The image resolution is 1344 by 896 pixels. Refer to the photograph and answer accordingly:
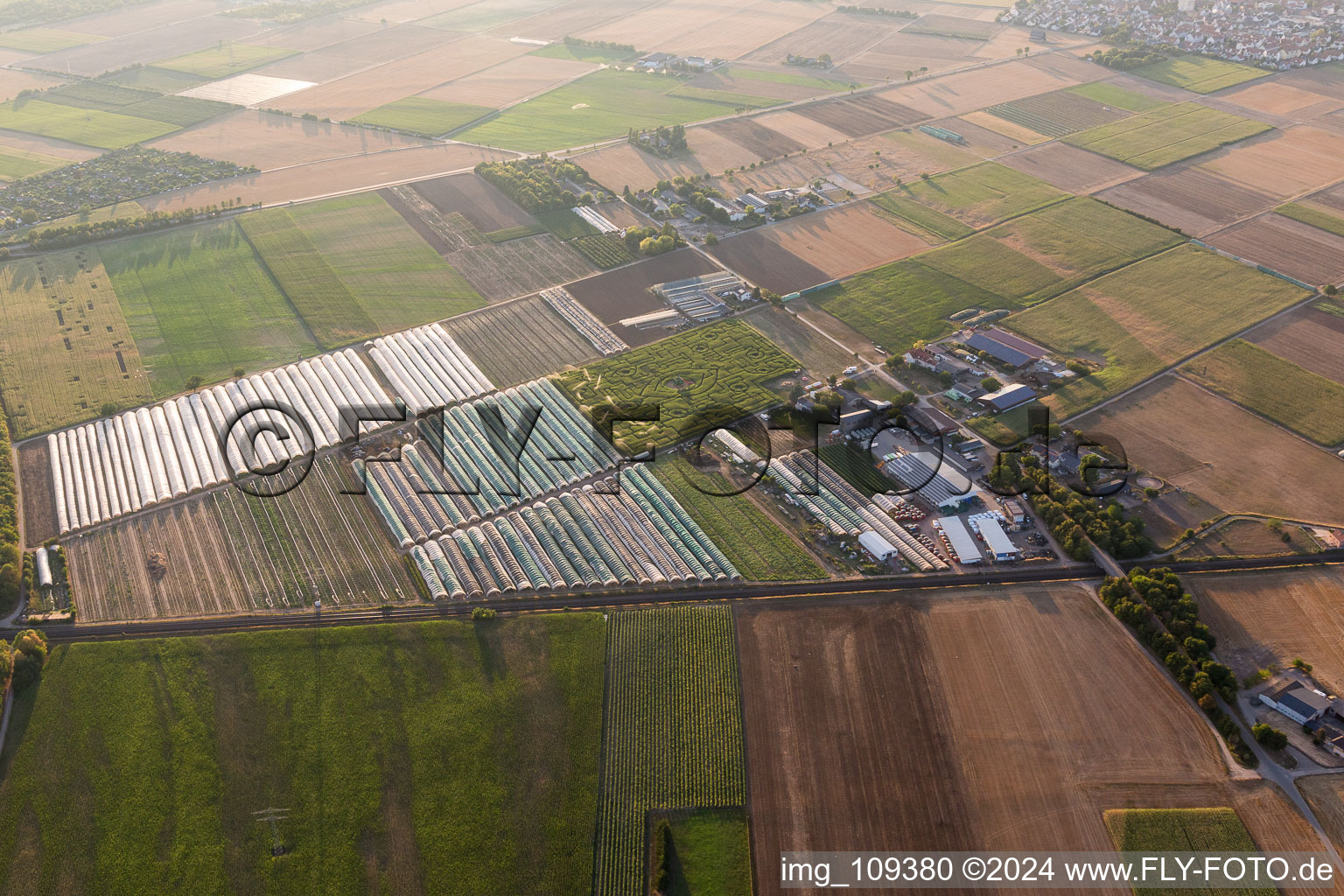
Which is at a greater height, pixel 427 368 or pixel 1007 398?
pixel 427 368

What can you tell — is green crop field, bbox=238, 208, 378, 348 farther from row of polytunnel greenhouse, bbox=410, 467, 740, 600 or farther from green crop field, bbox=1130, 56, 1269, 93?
green crop field, bbox=1130, 56, 1269, 93

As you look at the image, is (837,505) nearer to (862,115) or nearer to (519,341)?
(519,341)

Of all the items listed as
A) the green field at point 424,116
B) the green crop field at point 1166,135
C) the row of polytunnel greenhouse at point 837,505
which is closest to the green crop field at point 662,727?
the row of polytunnel greenhouse at point 837,505

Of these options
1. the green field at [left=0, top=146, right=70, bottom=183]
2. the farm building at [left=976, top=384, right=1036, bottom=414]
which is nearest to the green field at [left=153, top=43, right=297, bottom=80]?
the green field at [left=0, top=146, right=70, bottom=183]

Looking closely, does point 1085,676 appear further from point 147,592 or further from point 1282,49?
point 1282,49

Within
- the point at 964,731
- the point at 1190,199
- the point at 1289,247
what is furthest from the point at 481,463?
the point at 1190,199

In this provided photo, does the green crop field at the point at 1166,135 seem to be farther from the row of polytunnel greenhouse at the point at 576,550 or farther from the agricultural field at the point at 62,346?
the agricultural field at the point at 62,346
